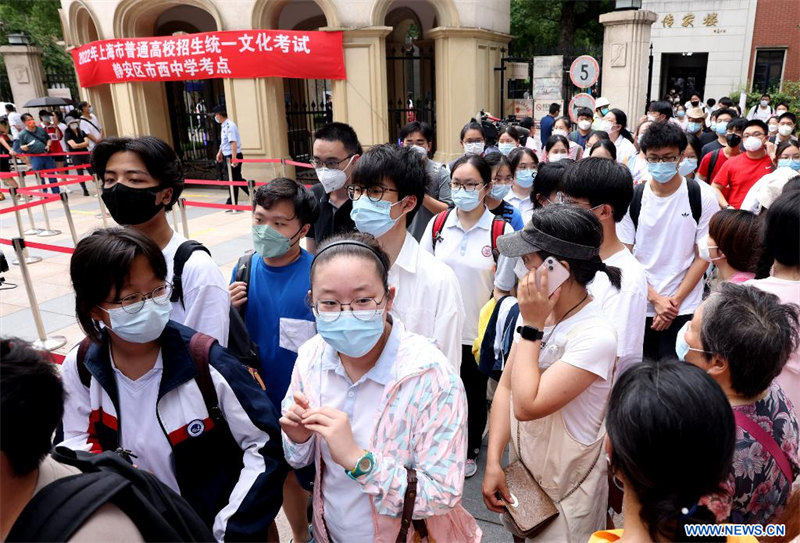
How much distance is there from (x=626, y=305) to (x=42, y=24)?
34928mm

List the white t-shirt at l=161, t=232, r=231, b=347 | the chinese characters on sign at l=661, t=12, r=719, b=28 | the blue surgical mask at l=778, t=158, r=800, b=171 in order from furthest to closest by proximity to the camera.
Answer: the chinese characters on sign at l=661, t=12, r=719, b=28 < the blue surgical mask at l=778, t=158, r=800, b=171 < the white t-shirt at l=161, t=232, r=231, b=347

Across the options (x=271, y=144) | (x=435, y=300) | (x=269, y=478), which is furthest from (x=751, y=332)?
(x=271, y=144)

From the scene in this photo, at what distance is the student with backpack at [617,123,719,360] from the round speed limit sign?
8189 mm

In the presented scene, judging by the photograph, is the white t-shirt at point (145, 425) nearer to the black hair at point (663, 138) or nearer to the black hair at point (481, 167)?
the black hair at point (481, 167)

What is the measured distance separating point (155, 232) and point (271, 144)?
413 inches

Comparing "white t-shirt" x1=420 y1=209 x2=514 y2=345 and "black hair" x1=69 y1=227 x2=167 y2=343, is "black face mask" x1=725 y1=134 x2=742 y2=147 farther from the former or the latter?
"black hair" x1=69 y1=227 x2=167 y2=343

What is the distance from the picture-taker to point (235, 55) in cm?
1197

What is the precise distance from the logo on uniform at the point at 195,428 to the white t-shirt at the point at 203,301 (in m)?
0.67

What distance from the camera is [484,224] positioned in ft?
11.3

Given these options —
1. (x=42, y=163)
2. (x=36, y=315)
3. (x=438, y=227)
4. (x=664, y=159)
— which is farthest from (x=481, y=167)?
(x=42, y=163)

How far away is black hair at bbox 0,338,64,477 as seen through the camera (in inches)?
45.2

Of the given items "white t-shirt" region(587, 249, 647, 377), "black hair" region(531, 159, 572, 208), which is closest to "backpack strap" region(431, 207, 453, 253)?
"black hair" region(531, 159, 572, 208)

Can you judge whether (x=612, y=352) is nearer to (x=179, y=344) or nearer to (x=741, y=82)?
(x=179, y=344)

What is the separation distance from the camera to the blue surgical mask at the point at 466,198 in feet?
11.5
